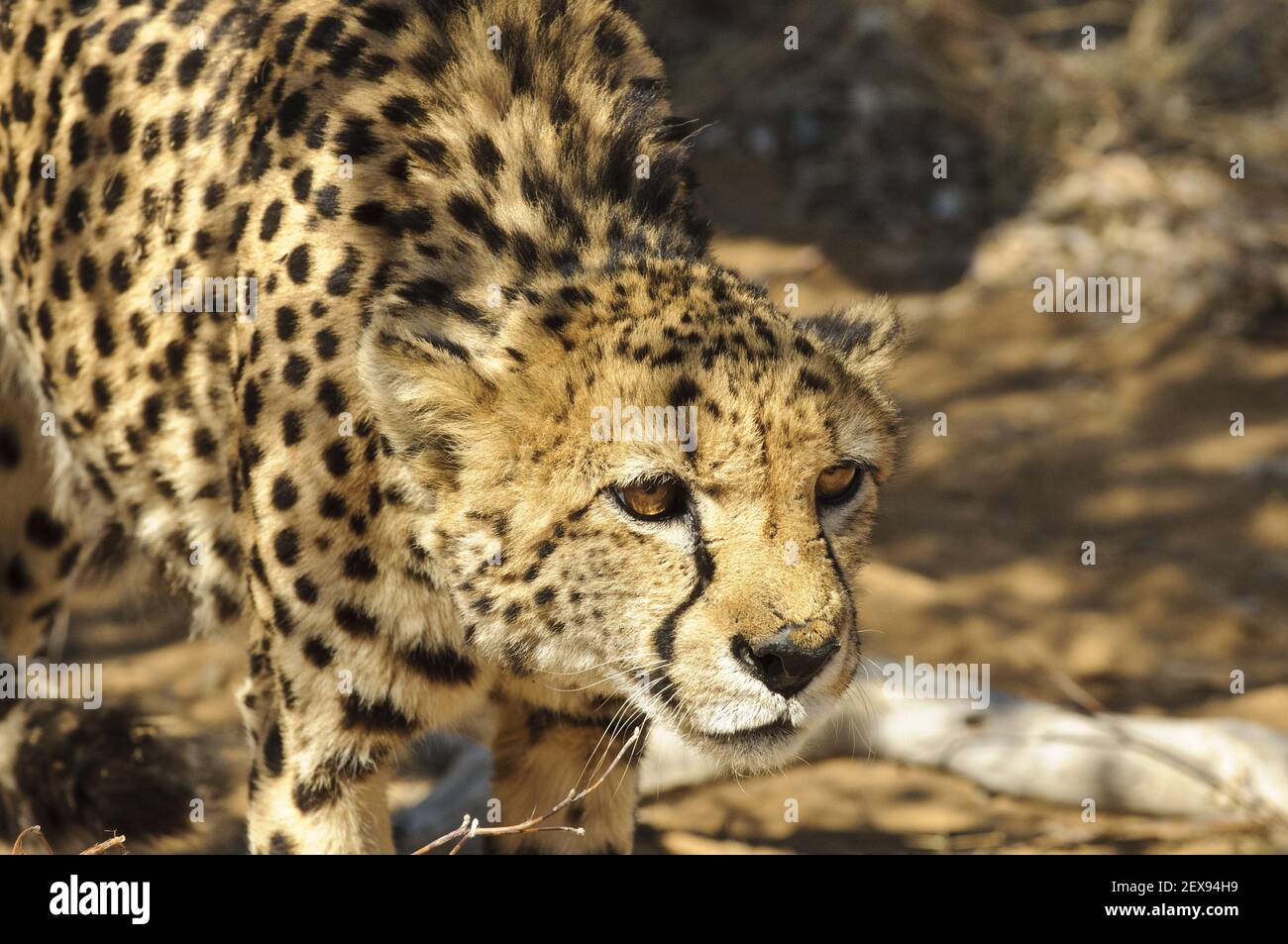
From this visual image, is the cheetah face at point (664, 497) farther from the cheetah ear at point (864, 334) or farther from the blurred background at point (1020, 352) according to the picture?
the blurred background at point (1020, 352)

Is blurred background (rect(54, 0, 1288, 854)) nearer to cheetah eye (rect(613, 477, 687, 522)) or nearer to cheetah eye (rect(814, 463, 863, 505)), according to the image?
cheetah eye (rect(814, 463, 863, 505))

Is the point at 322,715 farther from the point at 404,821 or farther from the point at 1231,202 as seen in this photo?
the point at 1231,202

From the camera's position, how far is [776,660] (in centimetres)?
218

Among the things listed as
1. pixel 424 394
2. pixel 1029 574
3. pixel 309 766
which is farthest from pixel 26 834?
pixel 1029 574

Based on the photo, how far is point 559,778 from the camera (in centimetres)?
293

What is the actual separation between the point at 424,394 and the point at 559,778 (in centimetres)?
91

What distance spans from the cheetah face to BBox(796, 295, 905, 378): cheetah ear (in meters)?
0.07

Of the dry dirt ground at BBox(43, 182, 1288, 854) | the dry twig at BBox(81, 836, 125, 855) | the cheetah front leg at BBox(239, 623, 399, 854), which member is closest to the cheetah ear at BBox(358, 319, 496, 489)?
the cheetah front leg at BBox(239, 623, 399, 854)

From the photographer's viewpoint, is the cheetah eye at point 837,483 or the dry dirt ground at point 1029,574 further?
the dry dirt ground at point 1029,574

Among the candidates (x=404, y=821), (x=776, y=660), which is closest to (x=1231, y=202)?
(x=404, y=821)

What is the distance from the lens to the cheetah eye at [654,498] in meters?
2.25

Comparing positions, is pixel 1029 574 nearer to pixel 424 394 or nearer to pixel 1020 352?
pixel 1020 352

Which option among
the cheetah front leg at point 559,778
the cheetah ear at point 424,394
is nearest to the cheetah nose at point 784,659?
the cheetah ear at point 424,394

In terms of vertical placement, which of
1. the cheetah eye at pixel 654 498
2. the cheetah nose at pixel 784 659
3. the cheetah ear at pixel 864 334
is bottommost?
the cheetah nose at pixel 784 659
